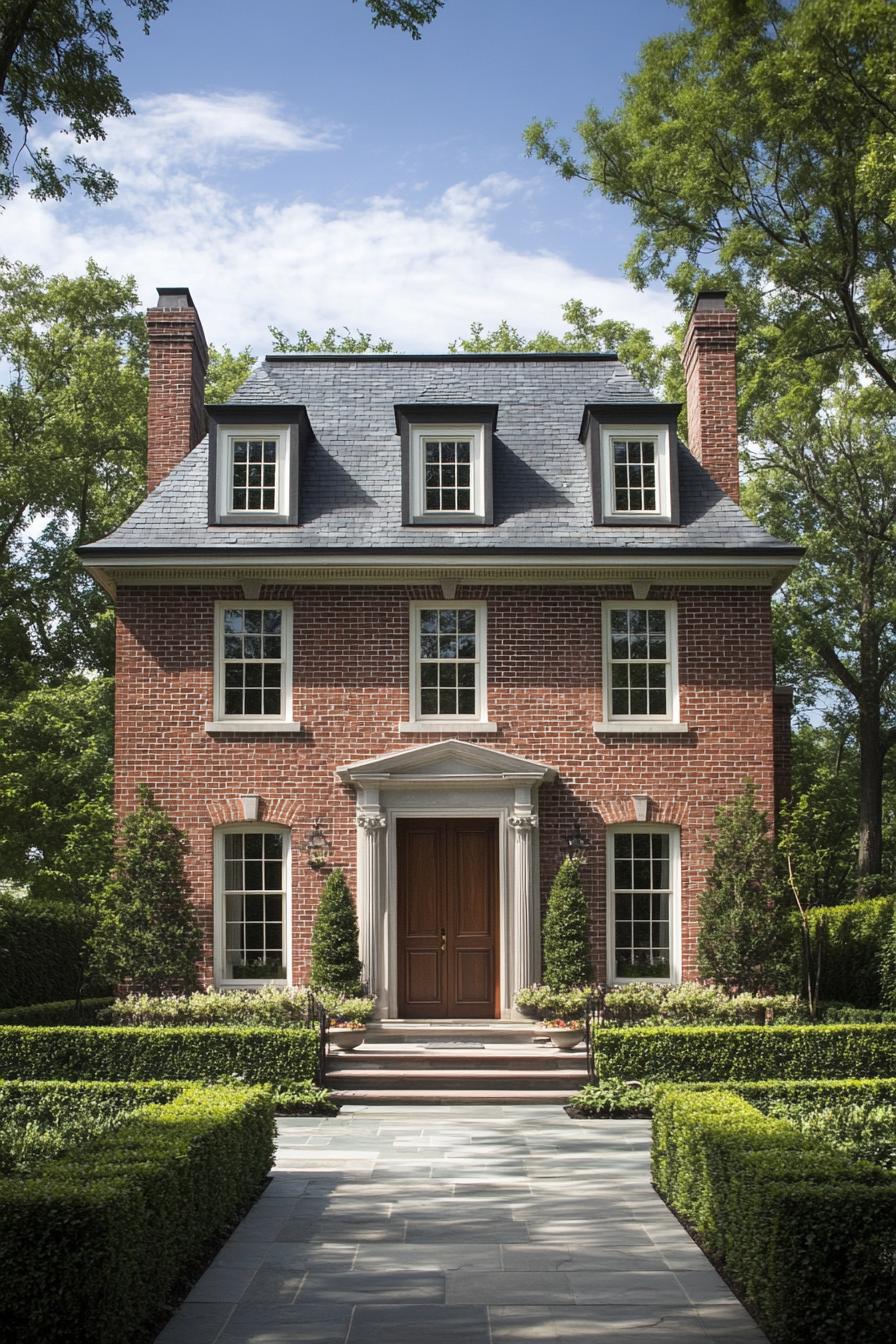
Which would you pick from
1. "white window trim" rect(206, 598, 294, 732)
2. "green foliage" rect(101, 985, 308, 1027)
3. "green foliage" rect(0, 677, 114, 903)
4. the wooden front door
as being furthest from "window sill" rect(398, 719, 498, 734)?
"green foliage" rect(0, 677, 114, 903)

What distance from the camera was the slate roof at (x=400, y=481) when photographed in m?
20.1

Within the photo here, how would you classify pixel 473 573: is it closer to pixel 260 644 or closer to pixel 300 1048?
pixel 260 644

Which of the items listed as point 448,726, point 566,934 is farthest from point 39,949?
point 566,934

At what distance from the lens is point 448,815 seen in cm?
1955

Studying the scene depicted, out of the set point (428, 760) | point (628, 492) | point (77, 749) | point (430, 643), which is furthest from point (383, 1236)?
point (77, 749)

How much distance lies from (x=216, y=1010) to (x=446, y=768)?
455cm

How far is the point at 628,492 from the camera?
816 inches

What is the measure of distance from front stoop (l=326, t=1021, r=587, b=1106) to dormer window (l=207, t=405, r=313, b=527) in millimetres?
7948

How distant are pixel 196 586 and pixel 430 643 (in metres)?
3.50

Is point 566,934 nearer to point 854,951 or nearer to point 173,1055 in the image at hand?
point 173,1055

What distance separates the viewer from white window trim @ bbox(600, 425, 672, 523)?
20516 millimetres

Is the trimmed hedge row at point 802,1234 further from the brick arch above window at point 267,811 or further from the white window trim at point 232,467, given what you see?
the white window trim at point 232,467

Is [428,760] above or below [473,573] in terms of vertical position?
below

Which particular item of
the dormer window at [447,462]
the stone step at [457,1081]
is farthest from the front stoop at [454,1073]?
the dormer window at [447,462]
